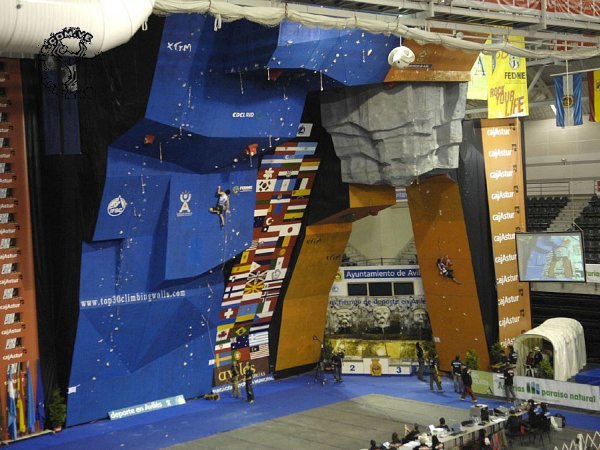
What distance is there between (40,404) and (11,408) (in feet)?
2.31

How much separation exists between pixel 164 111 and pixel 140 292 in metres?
4.69

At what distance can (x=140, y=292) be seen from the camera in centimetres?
1973

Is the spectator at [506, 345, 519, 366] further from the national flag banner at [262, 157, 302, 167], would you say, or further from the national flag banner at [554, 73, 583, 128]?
the national flag banner at [262, 157, 302, 167]

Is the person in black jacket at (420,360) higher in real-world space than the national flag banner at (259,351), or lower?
lower

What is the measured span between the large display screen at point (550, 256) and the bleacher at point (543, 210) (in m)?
9.22

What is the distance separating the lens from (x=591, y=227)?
30.2 metres

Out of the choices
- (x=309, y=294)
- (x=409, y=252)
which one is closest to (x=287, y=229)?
(x=309, y=294)

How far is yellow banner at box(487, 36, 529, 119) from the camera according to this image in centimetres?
2252

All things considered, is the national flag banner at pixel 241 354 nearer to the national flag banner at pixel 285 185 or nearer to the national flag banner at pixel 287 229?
the national flag banner at pixel 287 229

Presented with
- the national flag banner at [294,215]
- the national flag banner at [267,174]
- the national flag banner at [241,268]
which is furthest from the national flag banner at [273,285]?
the national flag banner at [267,174]

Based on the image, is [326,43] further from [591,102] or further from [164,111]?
[591,102]

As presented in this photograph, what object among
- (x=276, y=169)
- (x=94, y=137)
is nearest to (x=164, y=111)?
(x=94, y=137)

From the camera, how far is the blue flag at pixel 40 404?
1864cm

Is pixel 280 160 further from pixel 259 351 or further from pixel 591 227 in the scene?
pixel 591 227
